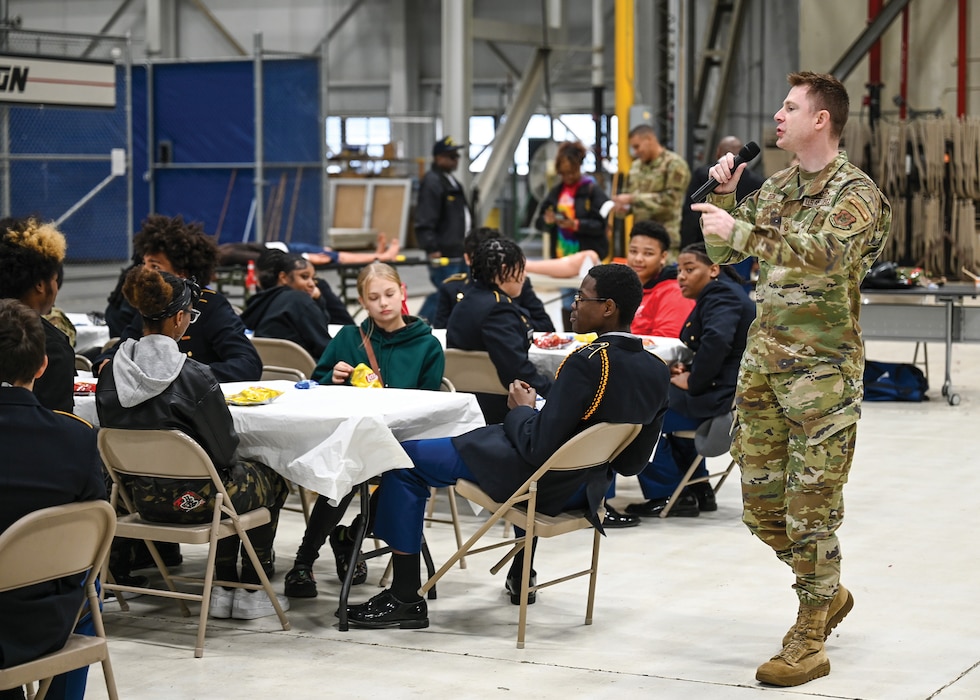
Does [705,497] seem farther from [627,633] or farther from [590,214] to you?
[590,214]

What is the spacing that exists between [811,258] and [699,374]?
2441mm

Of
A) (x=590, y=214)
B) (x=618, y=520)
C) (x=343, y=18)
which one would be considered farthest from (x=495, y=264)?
(x=343, y=18)

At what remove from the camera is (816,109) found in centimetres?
364

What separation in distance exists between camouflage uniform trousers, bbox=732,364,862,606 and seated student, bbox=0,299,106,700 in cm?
186

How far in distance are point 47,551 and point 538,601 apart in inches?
85.5

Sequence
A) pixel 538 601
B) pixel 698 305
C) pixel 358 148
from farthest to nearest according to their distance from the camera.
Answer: pixel 358 148, pixel 698 305, pixel 538 601

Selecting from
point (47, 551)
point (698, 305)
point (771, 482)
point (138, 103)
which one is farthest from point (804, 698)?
point (138, 103)

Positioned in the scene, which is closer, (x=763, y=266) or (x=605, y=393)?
(x=763, y=266)

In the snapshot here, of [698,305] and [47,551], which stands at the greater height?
[698,305]

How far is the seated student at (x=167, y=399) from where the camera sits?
397 centimetres

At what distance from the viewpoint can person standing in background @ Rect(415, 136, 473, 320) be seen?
10770 mm

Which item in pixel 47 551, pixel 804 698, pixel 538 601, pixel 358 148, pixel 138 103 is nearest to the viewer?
pixel 47 551

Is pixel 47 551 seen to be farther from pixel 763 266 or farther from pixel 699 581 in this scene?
pixel 699 581

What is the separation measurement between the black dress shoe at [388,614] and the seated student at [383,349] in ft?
1.58
